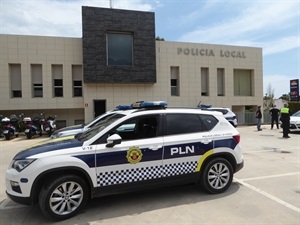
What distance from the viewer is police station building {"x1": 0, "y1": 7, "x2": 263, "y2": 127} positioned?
1897cm

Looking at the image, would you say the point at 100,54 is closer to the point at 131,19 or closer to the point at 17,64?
the point at 131,19

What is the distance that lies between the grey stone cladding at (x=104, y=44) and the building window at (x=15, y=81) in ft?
16.7

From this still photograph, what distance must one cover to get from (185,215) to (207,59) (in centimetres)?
2042

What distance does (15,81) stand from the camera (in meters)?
19.4

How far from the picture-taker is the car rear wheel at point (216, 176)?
5.08 meters

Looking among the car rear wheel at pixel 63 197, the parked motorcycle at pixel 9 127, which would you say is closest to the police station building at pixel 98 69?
the parked motorcycle at pixel 9 127

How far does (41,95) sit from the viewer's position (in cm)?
1967

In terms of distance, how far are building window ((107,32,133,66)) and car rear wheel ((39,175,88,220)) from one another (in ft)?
54.0

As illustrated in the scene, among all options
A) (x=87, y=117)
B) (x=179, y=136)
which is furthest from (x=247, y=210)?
(x=87, y=117)

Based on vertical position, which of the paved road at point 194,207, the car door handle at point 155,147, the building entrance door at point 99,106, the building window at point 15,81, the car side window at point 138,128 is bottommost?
the paved road at point 194,207

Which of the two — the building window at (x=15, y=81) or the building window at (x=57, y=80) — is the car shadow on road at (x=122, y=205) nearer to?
the building window at (x=57, y=80)

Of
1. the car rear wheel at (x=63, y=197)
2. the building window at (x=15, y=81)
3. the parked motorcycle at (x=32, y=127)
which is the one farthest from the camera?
the building window at (x=15, y=81)

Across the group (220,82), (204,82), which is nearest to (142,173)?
(204,82)

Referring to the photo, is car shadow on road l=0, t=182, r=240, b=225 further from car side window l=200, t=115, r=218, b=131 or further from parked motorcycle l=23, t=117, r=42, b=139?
parked motorcycle l=23, t=117, r=42, b=139
